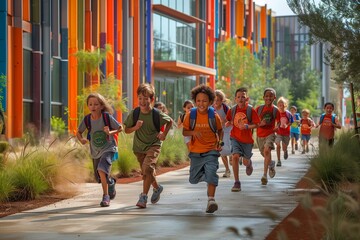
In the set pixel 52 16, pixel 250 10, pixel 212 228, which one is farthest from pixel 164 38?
pixel 212 228

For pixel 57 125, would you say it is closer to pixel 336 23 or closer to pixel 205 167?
pixel 336 23

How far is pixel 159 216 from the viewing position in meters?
8.94

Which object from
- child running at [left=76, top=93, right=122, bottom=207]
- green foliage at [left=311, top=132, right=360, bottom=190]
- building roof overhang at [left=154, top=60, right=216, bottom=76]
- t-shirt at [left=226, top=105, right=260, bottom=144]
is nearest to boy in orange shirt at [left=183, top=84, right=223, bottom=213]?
child running at [left=76, top=93, right=122, bottom=207]

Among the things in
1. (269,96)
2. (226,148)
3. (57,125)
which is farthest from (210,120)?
(57,125)

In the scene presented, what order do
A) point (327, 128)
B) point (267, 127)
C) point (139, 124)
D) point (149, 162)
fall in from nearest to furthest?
point (139, 124)
point (149, 162)
point (267, 127)
point (327, 128)

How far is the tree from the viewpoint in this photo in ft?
51.1

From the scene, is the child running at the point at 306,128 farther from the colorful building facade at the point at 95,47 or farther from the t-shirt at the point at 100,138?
the t-shirt at the point at 100,138

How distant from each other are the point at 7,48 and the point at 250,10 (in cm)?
4595

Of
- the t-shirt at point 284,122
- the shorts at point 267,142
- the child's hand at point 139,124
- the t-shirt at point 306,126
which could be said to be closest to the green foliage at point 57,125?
the t-shirt at point 306,126

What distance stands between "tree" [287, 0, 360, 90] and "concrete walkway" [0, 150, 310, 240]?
4192 mm

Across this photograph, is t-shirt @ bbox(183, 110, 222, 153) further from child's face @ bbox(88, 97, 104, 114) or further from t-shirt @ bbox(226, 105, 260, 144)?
t-shirt @ bbox(226, 105, 260, 144)

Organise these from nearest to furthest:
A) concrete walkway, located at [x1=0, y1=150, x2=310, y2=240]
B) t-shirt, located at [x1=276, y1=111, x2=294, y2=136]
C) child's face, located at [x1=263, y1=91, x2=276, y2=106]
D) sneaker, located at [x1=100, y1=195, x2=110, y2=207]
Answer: concrete walkway, located at [x1=0, y1=150, x2=310, y2=240], sneaker, located at [x1=100, y1=195, x2=110, y2=207], child's face, located at [x1=263, y1=91, x2=276, y2=106], t-shirt, located at [x1=276, y1=111, x2=294, y2=136]

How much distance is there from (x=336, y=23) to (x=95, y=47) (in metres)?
19.7

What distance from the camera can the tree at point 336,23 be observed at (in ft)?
51.1
